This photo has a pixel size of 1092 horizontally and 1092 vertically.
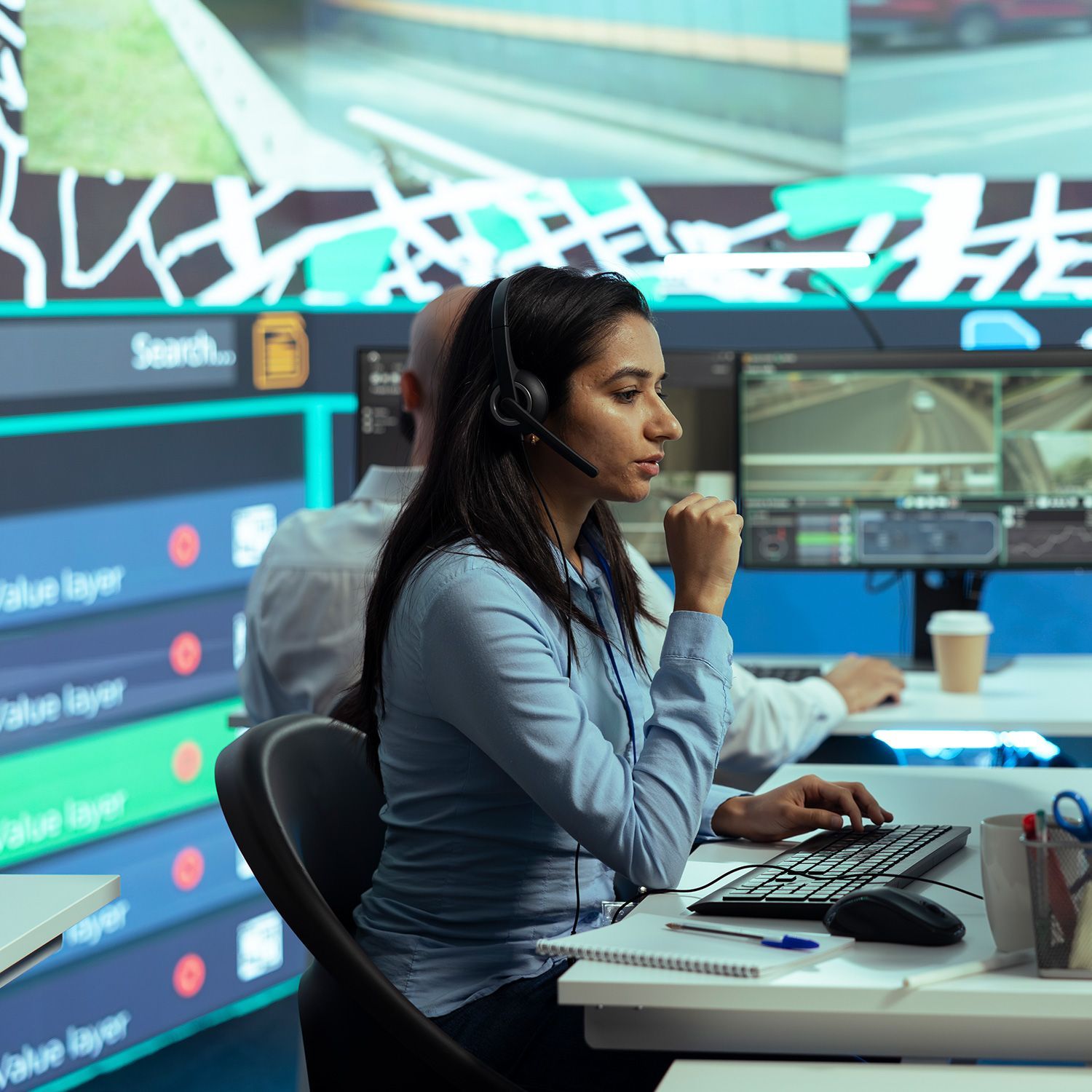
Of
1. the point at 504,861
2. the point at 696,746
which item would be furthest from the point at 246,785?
the point at 696,746

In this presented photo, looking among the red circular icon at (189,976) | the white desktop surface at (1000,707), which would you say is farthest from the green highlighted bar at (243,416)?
the white desktop surface at (1000,707)

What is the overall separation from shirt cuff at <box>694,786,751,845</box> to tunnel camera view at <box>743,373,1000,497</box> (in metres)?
1.32

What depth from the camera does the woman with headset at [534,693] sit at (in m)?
1.29

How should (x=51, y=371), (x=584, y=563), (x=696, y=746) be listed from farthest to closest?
(x=51, y=371) → (x=584, y=563) → (x=696, y=746)

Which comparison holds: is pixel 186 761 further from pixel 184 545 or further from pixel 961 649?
pixel 961 649

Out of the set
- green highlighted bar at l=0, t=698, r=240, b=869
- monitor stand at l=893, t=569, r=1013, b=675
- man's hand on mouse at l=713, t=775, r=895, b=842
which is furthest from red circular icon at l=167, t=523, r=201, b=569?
man's hand on mouse at l=713, t=775, r=895, b=842

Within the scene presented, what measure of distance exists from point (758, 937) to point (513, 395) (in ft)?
1.87

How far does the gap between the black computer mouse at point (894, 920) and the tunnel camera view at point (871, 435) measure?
1.77 metres

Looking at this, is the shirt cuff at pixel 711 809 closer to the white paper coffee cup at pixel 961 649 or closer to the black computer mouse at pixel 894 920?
the black computer mouse at pixel 894 920

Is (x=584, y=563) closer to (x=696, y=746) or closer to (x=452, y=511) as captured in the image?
(x=452, y=511)

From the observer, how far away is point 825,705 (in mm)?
2385

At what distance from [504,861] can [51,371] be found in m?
1.70

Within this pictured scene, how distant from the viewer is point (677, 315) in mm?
3479

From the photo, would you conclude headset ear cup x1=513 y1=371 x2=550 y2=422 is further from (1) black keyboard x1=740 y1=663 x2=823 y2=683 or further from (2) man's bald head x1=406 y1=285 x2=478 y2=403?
(1) black keyboard x1=740 y1=663 x2=823 y2=683
